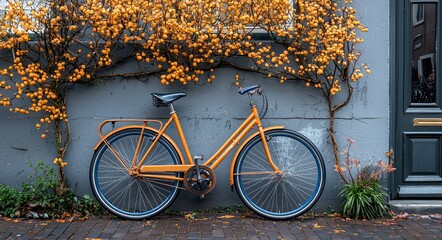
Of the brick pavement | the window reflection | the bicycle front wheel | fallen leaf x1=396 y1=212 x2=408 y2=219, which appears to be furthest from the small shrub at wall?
the window reflection

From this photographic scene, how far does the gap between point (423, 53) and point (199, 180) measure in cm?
282

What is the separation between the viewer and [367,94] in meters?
6.91

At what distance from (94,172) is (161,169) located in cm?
70

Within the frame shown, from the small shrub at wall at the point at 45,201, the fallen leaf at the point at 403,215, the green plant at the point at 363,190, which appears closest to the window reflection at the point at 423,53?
the green plant at the point at 363,190

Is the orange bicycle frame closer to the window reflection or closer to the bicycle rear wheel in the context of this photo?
the bicycle rear wheel

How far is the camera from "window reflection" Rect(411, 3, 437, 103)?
7.04 metres

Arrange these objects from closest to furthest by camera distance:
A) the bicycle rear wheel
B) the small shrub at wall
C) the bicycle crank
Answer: the bicycle crank < the small shrub at wall < the bicycle rear wheel

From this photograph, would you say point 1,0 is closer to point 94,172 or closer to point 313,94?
point 94,172

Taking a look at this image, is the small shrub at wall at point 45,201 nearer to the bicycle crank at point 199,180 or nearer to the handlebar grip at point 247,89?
the bicycle crank at point 199,180

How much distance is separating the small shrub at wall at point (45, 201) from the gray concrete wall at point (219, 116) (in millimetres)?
203

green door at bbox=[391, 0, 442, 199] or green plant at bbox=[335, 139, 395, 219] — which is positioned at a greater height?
green door at bbox=[391, 0, 442, 199]

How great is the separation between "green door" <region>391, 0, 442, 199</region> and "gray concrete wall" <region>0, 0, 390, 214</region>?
22 cm

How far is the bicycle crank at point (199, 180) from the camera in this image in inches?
256

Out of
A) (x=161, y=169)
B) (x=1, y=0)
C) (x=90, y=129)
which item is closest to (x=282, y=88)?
(x=161, y=169)
